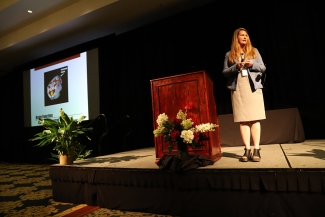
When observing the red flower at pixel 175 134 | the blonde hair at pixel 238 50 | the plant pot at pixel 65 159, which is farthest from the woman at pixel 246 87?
the plant pot at pixel 65 159

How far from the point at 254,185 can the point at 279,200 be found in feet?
0.59

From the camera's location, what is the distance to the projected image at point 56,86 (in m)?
5.53

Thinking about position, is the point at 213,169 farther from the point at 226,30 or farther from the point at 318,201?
the point at 226,30

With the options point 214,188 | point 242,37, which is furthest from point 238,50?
point 214,188

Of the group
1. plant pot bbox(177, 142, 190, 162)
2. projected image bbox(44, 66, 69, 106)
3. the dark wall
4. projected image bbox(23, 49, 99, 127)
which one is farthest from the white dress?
projected image bbox(44, 66, 69, 106)

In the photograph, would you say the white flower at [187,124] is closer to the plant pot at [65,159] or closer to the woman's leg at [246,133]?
the woman's leg at [246,133]

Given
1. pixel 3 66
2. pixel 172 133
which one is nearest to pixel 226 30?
pixel 172 133

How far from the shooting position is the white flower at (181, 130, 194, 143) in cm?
172

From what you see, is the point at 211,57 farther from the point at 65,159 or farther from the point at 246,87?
the point at 65,159

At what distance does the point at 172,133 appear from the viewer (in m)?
1.79

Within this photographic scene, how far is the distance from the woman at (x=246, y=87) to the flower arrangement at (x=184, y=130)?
299 mm

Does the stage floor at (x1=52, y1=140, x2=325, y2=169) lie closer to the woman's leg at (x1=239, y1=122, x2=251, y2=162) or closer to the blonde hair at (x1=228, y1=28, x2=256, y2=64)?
the woman's leg at (x1=239, y1=122, x2=251, y2=162)

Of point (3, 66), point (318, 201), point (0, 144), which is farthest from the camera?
point (0, 144)

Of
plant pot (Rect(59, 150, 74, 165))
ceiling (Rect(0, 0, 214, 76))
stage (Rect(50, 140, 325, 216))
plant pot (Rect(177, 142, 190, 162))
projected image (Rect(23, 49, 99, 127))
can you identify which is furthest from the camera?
projected image (Rect(23, 49, 99, 127))
